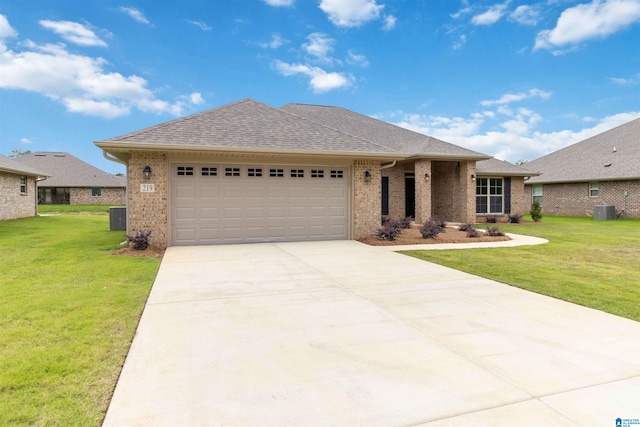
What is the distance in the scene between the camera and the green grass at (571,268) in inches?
205

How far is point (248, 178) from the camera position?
1101 centimetres

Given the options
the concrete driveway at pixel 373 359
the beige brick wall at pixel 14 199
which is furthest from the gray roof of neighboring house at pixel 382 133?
the beige brick wall at pixel 14 199

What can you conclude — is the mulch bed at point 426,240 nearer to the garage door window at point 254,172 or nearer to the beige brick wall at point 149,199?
the garage door window at point 254,172

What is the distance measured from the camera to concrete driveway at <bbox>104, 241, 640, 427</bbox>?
Result: 2.39 meters

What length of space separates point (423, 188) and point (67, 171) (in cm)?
3500

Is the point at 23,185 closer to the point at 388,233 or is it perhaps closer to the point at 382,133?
the point at 382,133

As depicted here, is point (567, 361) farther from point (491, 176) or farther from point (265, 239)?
point (491, 176)

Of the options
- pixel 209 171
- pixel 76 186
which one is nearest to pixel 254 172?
pixel 209 171

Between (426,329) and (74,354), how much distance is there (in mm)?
3381

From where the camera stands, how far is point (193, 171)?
10523mm

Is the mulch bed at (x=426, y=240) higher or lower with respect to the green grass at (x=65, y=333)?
higher

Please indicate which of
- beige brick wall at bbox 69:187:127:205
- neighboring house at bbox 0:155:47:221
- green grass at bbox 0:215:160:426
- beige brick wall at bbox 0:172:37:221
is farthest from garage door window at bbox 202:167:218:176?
beige brick wall at bbox 69:187:127:205

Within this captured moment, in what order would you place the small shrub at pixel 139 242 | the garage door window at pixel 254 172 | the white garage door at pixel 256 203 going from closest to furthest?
the small shrub at pixel 139 242, the white garage door at pixel 256 203, the garage door window at pixel 254 172

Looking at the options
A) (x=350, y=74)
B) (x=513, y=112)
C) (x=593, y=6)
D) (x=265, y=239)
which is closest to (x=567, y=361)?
(x=265, y=239)
